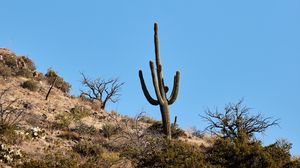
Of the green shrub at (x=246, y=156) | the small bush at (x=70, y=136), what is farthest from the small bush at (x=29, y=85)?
the green shrub at (x=246, y=156)

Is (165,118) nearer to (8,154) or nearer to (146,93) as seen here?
(146,93)


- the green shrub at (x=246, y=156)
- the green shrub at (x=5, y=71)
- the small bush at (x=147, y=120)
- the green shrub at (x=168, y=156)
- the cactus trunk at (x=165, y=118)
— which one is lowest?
the green shrub at (x=168, y=156)

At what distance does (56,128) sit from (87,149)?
12.8 feet

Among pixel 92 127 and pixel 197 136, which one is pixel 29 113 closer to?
pixel 92 127

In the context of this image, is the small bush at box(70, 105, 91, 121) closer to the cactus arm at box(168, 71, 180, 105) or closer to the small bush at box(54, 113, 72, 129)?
the small bush at box(54, 113, 72, 129)

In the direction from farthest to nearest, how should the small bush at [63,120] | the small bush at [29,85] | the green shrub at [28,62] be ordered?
the green shrub at [28,62] → the small bush at [29,85] → the small bush at [63,120]

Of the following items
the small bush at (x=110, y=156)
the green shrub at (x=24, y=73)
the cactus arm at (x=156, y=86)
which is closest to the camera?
the small bush at (x=110, y=156)

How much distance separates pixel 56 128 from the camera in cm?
2148

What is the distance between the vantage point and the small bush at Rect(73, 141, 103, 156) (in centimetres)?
1819

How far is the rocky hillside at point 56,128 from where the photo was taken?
1524 cm

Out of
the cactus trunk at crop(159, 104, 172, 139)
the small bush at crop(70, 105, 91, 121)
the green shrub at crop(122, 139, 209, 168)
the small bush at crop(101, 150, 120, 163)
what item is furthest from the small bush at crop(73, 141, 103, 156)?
the small bush at crop(70, 105, 91, 121)

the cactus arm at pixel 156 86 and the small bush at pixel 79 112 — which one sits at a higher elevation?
the small bush at pixel 79 112

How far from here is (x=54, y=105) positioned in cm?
2589

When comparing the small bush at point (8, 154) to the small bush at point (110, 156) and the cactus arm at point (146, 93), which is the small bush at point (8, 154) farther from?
the cactus arm at point (146, 93)
